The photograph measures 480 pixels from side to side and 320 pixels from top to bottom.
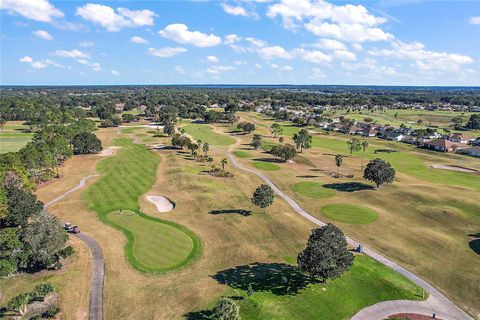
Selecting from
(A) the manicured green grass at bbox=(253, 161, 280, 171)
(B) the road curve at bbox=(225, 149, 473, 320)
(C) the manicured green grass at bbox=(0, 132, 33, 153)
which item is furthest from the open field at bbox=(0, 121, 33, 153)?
(B) the road curve at bbox=(225, 149, 473, 320)

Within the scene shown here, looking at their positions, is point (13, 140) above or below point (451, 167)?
above

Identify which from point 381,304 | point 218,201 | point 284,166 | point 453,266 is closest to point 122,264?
point 218,201

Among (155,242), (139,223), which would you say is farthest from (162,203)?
(155,242)

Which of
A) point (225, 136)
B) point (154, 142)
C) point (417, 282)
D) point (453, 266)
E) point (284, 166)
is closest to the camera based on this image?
point (417, 282)

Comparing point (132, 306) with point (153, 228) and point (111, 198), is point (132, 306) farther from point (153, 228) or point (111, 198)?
point (111, 198)

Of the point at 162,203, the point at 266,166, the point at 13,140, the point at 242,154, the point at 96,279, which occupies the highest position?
the point at 13,140

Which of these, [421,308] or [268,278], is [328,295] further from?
[421,308]

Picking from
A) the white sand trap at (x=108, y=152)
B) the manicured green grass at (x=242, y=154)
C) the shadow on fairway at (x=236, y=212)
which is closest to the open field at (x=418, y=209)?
the manicured green grass at (x=242, y=154)
